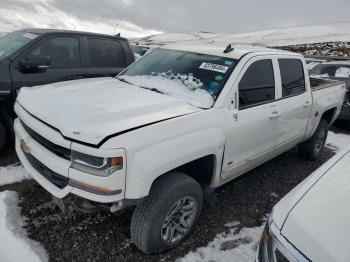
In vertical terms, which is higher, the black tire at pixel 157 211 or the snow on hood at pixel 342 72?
the snow on hood at pixel 342 72

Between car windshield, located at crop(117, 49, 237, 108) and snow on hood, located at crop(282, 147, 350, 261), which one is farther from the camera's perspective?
car windshield, located at crop(117, 49, 237, 108)

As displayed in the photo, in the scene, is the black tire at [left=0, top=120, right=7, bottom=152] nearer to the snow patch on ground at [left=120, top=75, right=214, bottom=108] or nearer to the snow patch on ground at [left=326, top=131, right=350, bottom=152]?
the snow patch on ground at [left=120, top=75, right=214, bottom=108]

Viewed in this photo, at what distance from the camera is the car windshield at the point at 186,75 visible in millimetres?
3377

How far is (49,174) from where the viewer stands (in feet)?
Result: 9.11

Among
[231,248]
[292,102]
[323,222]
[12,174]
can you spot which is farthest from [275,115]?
[12,174]

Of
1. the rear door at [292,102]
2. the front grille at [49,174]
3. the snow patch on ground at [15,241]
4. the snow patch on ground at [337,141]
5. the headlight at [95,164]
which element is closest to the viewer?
the headlight at [95,164]

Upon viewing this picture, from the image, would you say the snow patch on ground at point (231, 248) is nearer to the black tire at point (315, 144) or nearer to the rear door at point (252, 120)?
the rear door at point (252, 120)

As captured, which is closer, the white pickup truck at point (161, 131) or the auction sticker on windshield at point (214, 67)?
the white pickup truck at point (161, 131)

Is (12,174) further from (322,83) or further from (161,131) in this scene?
(322,83)

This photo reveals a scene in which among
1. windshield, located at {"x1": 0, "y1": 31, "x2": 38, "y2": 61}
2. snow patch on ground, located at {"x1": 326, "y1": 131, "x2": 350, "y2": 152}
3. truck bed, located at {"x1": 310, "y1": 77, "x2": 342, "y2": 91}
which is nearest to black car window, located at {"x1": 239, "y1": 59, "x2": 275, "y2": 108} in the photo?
truck bed, located at {"x1": 310, "y1": 77, "x2": 342, "y2": 91}

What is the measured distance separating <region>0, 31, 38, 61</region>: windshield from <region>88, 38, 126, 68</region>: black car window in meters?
0.89

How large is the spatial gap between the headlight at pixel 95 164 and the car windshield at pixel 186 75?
44.1 inches

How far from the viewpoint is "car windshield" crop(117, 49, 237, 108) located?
338 cm

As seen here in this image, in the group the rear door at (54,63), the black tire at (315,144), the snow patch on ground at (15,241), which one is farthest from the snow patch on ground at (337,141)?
the snow patch on ground at (15,241)
